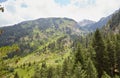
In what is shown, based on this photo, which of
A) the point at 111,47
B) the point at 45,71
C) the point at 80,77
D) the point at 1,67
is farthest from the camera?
the point at 45,71

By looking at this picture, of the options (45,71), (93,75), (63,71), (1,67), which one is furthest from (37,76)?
(1,67)

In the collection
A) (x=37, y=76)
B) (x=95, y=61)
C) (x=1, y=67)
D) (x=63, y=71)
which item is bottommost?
(x=37, y=76)

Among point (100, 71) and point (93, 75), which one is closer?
point (93, 75)

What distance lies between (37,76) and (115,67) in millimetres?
84911

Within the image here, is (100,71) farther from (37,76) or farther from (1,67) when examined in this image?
(37,76)

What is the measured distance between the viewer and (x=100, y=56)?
72.4 m

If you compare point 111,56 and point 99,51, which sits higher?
point 99,51

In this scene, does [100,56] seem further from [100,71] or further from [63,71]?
[63,71]

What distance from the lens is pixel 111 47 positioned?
242 feet

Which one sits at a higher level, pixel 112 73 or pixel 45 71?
pixel 112 73

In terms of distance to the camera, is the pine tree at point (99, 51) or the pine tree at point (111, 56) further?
the pine tree at point (111, 56)

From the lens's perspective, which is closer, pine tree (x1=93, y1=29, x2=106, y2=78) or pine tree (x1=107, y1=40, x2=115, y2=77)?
pine tree (x1=93, y1=29, x2=106, y2=78)

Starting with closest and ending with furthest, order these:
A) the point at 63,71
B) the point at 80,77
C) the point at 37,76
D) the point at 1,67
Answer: the point at 1,67 → the point at 80,77 → the point at 63,71 → the point at 37,76

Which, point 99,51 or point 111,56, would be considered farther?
point 111,56
